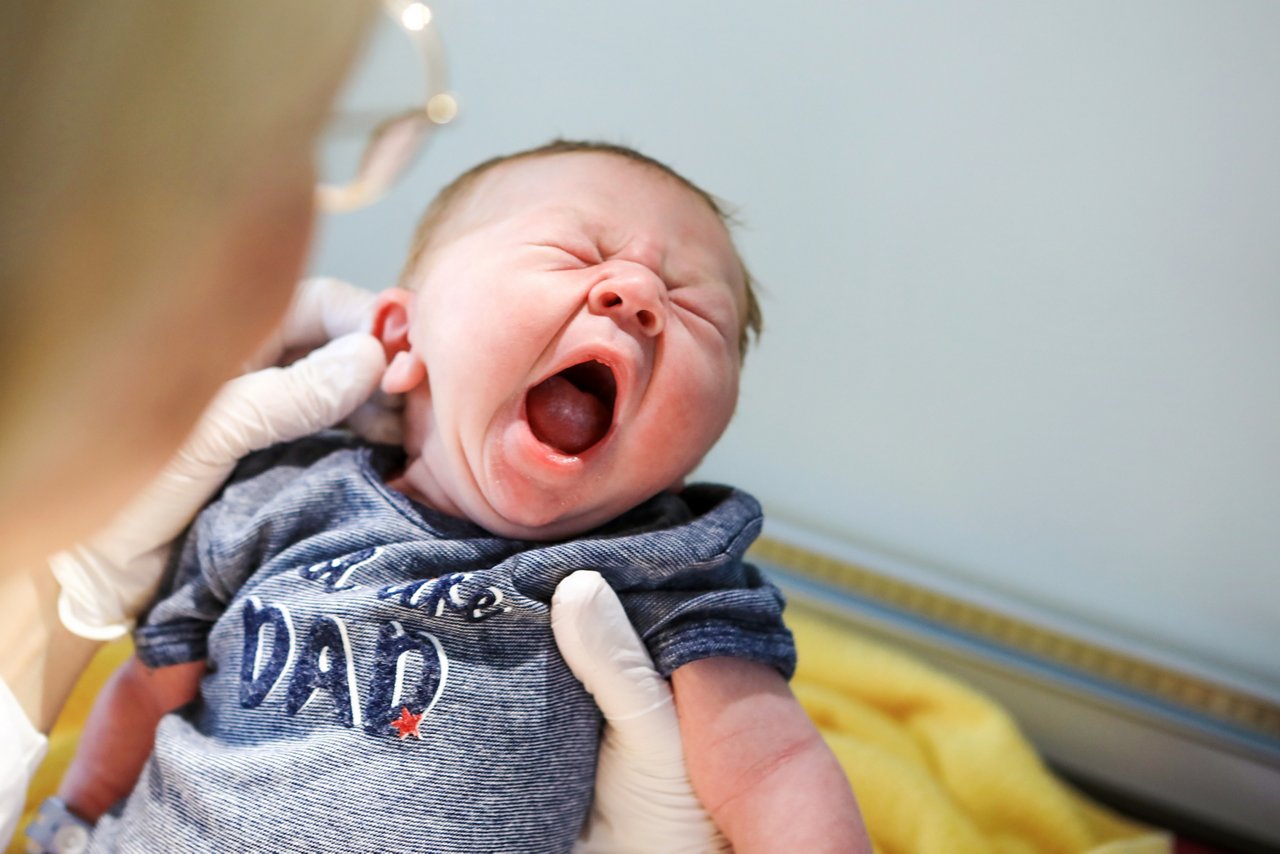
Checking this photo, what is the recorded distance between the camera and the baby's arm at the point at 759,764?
649 millimetres

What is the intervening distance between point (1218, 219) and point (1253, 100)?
0.11m

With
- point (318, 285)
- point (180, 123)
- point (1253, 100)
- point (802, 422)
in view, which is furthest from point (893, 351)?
point (180, 123)

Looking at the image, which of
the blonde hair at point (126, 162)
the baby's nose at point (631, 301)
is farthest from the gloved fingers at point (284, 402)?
the blonde hair at point (126, 162)

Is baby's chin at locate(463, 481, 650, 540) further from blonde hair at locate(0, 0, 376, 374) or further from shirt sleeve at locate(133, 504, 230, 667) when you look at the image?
blonde hair at locate(0, 0, 376, 374)

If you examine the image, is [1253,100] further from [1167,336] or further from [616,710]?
[616,710]

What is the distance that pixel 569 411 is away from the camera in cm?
72

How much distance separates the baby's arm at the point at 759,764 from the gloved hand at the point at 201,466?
344mm

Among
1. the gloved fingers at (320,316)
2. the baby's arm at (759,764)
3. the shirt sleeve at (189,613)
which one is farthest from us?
the gloved fingers at (320,316)

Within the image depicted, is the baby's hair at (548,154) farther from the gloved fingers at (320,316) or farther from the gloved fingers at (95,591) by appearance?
the gloved fingers at (95,591)

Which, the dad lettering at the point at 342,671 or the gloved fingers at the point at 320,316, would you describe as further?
the gloved fingers at the point at 320,316

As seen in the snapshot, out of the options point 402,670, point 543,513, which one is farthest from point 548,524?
point 402,670

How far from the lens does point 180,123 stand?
0.87 ft

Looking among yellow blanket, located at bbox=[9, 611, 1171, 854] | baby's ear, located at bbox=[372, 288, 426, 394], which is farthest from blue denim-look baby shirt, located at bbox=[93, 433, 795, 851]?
yellow blanket, located at bbox=[9, 611, 1171, 854]

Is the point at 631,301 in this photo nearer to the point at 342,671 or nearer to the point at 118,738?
the point at 342,671
